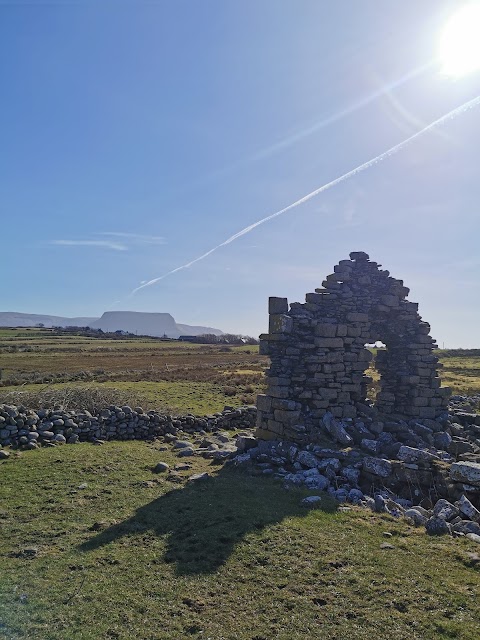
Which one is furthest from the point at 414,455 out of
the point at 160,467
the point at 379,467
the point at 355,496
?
the point at 160,467

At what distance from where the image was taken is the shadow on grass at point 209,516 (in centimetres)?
768

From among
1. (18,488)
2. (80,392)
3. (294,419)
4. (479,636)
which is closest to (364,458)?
(294,419)

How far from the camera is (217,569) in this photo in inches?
280

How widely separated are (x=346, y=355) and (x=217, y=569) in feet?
31.7

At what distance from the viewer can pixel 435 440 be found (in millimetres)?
14680

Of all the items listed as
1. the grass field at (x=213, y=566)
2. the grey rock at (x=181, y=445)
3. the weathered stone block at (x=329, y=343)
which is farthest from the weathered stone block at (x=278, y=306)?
the grass field at (x=213, y=566)

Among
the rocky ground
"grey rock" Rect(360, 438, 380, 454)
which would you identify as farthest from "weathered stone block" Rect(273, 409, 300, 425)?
"grey rock" Rect(360, 438, 380, 454)

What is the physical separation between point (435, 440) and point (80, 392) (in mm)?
13083

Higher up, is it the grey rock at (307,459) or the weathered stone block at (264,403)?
the weathered stone block at (264,403)

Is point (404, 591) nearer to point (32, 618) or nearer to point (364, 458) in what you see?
point (32, 618)

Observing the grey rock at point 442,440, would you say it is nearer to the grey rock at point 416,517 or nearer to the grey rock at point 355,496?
the grey rock at point 355,496

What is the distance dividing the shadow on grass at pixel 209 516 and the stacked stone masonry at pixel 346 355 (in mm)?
3600

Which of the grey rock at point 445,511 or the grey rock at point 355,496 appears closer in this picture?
the grey rock at point 445,511

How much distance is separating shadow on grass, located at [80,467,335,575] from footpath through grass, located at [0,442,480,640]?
1.4 inches
